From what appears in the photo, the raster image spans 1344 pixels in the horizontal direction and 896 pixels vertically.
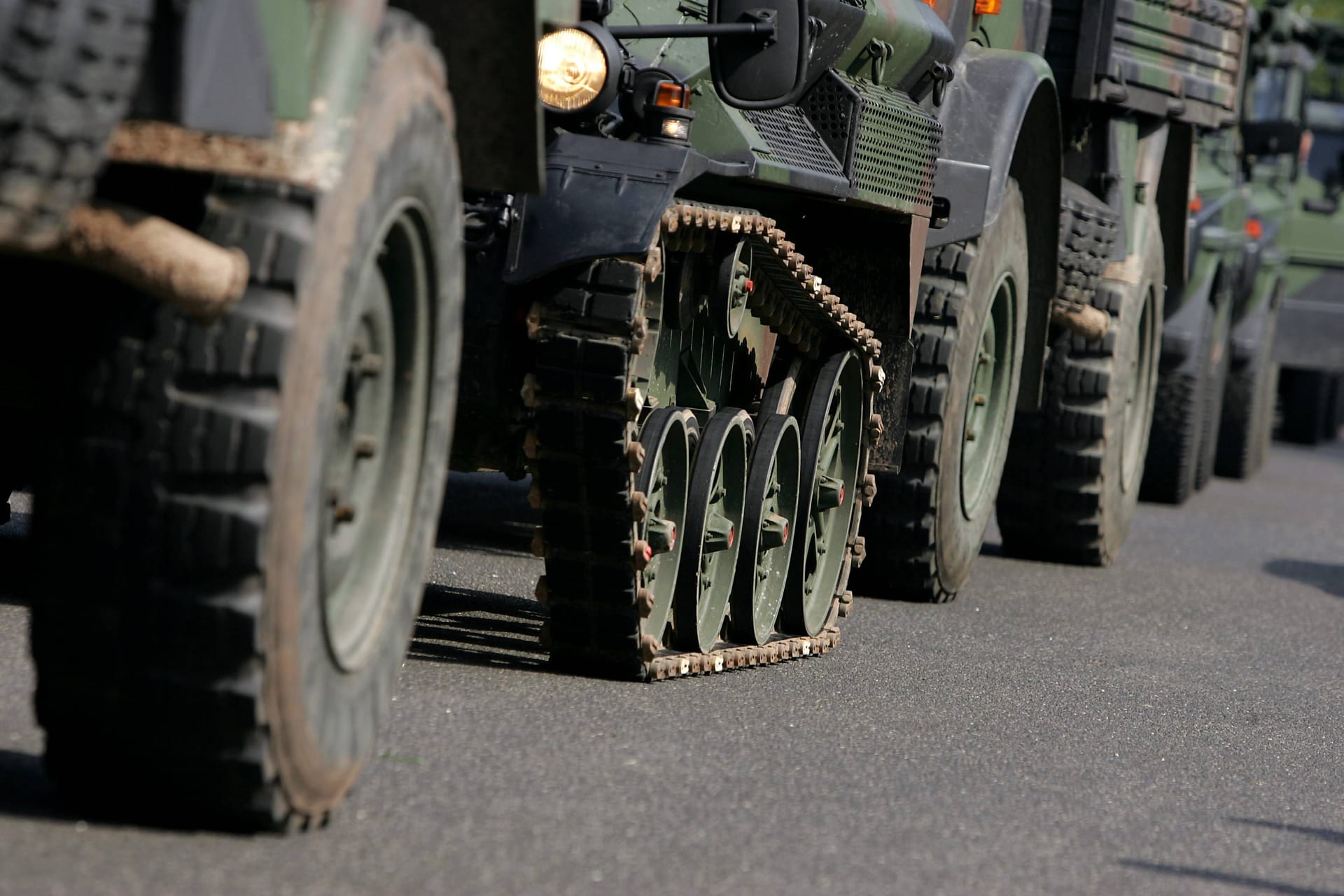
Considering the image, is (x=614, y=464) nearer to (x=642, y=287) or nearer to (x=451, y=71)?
(x=642, y=287)

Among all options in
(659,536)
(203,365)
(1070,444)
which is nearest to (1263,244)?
(1070,444)

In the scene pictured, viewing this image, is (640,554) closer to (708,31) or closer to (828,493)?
(708,31)

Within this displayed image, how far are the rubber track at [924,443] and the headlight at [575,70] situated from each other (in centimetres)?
250

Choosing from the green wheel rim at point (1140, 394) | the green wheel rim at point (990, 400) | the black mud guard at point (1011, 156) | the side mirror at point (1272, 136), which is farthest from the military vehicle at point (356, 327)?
the side mirror at point (1272, 136)

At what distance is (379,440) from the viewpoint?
12.2 ft

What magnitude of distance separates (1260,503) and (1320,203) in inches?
171

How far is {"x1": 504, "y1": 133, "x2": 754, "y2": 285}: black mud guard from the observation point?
16.3ft

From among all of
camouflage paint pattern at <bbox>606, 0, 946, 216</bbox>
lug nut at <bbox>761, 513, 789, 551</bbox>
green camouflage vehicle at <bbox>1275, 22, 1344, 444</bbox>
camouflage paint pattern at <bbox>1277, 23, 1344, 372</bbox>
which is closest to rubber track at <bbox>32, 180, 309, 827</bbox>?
camouflage paint pattern at <bbox>606, 0, 946, 216</bbox>

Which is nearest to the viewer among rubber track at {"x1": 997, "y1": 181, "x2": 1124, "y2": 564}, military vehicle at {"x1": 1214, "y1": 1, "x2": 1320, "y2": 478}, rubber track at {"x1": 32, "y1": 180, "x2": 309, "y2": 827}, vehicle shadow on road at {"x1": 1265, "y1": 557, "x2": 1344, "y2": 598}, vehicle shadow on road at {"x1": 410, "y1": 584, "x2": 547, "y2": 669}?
rubber track at {"x1": 32, "y1": 180, "x2": 309, "y2": 827}

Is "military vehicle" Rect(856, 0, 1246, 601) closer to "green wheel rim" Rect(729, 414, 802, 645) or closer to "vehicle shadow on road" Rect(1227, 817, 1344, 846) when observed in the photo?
"green wheel rim" Rect(729, 414, 802, 645)

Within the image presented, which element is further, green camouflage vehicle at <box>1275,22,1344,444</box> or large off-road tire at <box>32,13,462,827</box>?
green camouflage vehicle at <box>1275,22,1344,444</box>

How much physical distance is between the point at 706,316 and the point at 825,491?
896 mm

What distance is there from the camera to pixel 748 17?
4.98m

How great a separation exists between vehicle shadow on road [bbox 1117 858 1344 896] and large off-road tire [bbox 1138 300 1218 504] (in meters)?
8.43
